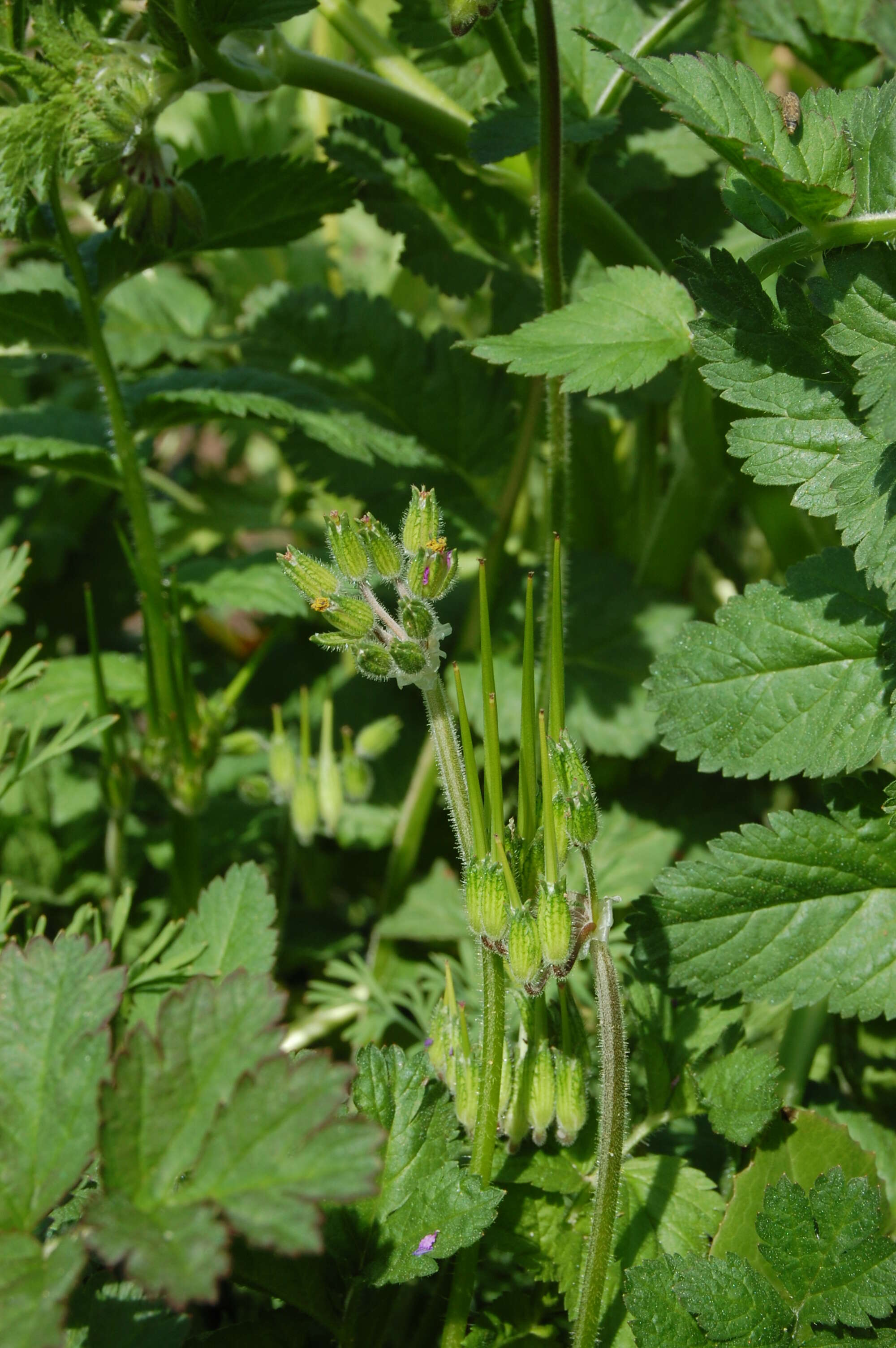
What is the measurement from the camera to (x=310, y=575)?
0.86 metres

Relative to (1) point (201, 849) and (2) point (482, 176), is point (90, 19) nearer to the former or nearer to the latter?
(2) point (482, 176)

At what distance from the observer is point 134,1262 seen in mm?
594

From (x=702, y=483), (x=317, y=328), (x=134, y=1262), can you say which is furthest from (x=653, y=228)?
(x=134, y=1262)

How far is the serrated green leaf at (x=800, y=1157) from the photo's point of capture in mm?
986

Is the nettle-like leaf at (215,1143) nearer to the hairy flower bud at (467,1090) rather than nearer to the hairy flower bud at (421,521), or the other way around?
the hairy flower bud at (467,1090)

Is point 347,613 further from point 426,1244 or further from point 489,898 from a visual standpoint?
point 426,1244

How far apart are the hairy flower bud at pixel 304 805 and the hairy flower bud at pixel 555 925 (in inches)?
29.3

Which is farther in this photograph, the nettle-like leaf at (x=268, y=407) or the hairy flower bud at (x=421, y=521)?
the nettle-like leaf at (x=268, y=407)

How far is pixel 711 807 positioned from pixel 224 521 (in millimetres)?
1067

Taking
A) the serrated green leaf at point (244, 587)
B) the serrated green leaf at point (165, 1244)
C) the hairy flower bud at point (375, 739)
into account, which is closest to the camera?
the serrated green leaf at point (165, 1244)

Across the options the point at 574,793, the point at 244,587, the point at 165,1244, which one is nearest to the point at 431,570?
the point at 574,793

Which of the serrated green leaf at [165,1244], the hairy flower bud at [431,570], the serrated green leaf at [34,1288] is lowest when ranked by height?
the serrated green leaf at [34,1288]

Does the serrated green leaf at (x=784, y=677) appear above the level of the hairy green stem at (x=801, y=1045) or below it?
above

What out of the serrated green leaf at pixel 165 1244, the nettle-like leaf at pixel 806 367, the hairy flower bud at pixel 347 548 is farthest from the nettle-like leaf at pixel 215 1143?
the nettle-like leaf at pixel 806 367
